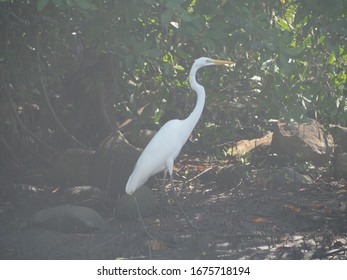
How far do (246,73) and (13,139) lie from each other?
8.32ft

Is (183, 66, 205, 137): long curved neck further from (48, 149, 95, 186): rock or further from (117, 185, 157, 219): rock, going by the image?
(48, 149, 95, 186): rock

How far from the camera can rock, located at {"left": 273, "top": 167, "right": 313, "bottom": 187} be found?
19.6 ft

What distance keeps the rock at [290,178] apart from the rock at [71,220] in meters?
1.84

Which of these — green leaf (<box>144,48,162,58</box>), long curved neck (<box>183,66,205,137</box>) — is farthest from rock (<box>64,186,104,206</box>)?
green leaf (<box>144,48,162,58</box>)

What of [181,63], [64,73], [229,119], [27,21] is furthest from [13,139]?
[229,119]

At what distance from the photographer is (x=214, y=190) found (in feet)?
20.1

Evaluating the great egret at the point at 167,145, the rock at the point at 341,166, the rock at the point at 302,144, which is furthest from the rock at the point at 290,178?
the great egret at the point at 167,145

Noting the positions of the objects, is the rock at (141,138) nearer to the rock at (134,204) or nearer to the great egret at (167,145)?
the great egret at (167,145)

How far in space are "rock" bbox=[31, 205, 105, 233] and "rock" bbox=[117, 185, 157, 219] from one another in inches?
10.3

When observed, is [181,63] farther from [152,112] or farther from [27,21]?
[27,21]

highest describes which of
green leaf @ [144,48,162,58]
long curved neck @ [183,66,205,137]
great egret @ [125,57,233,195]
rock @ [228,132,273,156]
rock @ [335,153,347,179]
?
green leaf @ [144,48,162,58]

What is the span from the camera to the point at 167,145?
552cm

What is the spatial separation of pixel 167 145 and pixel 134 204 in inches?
23.6

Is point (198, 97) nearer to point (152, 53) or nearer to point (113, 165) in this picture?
point (152, 53)
